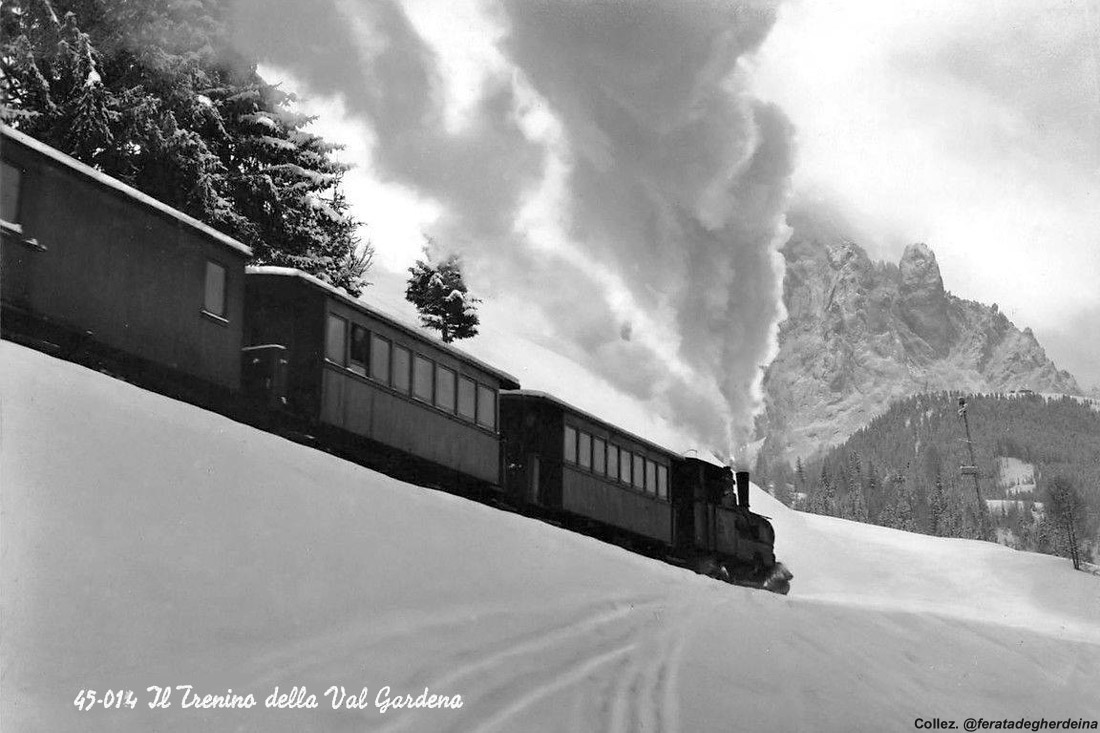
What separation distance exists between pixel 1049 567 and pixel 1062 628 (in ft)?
69.2

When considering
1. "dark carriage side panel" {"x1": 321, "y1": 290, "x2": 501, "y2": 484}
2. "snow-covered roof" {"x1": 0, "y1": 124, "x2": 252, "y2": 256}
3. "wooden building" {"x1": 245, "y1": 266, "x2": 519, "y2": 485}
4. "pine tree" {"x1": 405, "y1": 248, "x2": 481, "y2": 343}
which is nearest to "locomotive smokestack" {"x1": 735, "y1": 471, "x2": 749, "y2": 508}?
"pine tree" {"x1": 405, "y1": 248, "x2": 481, "y2": 343}

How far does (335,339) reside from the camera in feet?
67.9

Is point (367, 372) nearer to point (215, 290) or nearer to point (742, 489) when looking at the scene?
point (215, 290)

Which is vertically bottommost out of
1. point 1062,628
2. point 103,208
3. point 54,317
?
point 1062,628

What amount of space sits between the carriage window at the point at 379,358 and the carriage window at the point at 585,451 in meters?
Result: 8.32

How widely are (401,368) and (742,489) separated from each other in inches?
837

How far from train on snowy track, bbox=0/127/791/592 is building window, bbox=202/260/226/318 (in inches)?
1.1

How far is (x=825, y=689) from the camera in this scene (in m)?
13.2

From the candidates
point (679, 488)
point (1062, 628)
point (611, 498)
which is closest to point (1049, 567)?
point (1062, 628)

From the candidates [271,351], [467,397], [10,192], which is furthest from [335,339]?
[10,192]

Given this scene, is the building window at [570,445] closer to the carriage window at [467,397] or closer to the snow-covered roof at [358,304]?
the snow-covered roof at [358,304]

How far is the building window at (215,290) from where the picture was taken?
18719mm

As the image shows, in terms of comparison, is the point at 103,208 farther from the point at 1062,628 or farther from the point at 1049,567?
the point at 1049,567

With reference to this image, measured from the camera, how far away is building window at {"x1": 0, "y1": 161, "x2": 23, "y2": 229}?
49.3 ft
